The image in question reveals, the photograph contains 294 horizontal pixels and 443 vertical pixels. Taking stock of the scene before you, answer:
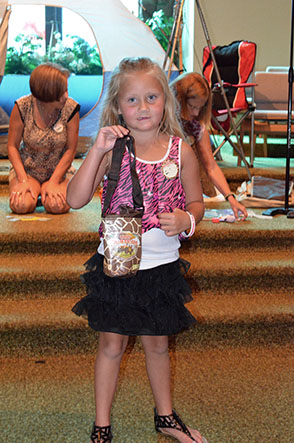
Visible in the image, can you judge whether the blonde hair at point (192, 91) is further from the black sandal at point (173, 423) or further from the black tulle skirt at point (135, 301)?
the black sandal at point (173, 423)

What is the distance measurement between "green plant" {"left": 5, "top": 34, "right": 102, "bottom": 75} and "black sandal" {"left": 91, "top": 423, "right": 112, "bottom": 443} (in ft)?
13.3

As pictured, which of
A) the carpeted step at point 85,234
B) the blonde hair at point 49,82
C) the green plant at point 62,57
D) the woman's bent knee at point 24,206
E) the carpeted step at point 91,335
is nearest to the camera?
the carpeted step at point 91,335

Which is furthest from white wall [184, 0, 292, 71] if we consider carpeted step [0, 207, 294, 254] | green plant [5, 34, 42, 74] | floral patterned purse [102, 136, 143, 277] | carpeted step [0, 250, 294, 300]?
floral patterned purse [102, 136, 143, 277]

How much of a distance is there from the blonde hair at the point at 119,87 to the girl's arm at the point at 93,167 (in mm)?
136

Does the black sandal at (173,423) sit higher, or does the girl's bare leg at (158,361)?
the girl's bare leg at (158,361)

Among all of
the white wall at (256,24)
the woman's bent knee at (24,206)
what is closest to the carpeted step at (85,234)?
the woman's bent knee at (24,206)

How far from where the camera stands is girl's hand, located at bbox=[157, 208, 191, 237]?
5.49 feet

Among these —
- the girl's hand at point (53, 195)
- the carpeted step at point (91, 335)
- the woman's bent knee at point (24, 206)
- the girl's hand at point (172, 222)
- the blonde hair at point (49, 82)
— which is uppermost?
the blonde hair at point (49, 82)

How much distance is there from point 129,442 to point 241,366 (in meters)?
0.70

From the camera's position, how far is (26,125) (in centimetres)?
356

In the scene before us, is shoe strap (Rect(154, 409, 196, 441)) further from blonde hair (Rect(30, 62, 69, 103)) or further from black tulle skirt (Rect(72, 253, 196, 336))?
blonde hair (Rect(30, 62, 69, 103))

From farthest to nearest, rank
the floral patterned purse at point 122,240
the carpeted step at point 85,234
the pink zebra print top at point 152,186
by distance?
1. the carpeted step at point 85,234
2. the pink zebra print top at point 152,186
3. the floral patterned purse at point 122,240

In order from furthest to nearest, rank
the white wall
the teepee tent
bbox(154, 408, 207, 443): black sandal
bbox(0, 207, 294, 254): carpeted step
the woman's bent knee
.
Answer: the white wall < the teepee tent < the woman's bent knee < bbox(0, 207, 294, 254): carpeted step < bbox(154, 408, 207, 443): black sandal

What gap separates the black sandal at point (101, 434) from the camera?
6.02 ft
